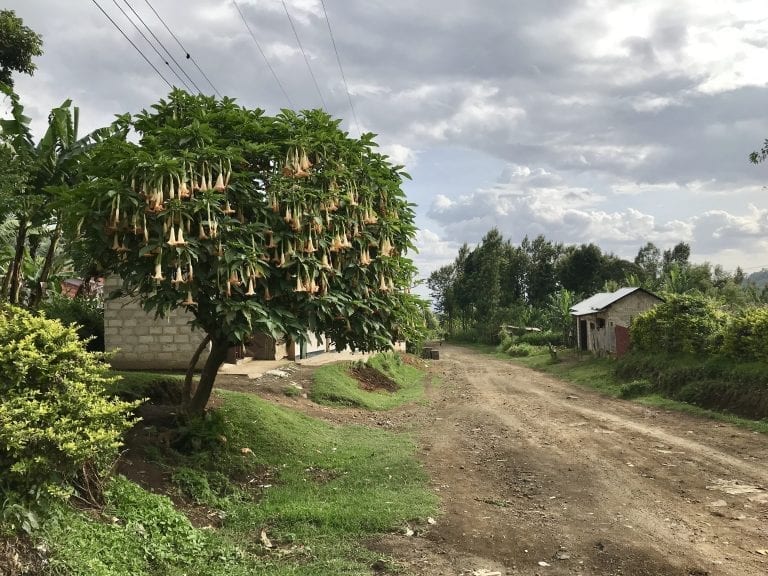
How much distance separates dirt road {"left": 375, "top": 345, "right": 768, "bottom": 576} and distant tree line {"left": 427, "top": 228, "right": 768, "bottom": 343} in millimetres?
30356

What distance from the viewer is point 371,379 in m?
22.1

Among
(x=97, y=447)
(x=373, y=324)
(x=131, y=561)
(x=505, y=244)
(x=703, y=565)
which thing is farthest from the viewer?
(x=505, y=244)

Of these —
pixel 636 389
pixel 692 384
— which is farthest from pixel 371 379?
pixel 692 384

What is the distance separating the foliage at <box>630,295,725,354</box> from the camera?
19422 millimetres

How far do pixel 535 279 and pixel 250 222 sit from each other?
2276 inches

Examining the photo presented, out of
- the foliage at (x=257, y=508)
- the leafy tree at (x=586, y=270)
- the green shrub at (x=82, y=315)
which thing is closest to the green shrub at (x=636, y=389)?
the foliage at (x=257, y=508)

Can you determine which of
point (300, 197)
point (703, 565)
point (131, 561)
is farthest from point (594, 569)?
point (300, 197)

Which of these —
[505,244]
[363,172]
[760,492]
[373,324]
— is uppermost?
[505,244]

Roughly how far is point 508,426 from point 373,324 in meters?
6.02

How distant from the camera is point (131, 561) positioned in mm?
5066

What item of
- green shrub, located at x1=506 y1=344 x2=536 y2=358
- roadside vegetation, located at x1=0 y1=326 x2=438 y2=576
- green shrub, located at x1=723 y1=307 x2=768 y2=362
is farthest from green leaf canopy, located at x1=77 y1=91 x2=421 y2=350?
green shrub, located at x1=506 y1=344 x2=536 y2=358

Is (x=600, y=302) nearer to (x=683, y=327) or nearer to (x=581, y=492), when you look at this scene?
(x=683, y=327)

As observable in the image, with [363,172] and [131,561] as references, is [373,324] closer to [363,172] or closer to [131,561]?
[363,172]

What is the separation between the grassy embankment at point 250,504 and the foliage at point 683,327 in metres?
12.4
